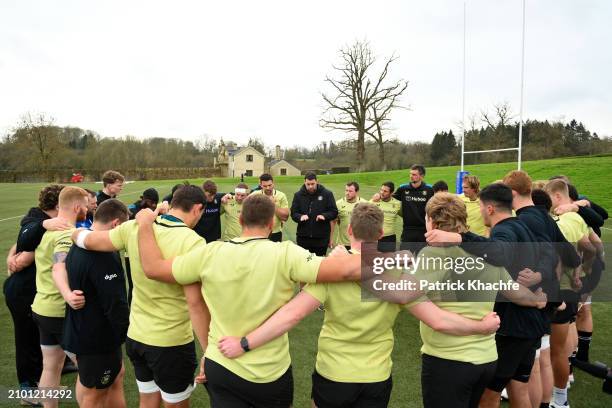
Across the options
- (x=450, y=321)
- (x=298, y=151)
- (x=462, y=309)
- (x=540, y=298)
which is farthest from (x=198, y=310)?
(x=298, y=151)

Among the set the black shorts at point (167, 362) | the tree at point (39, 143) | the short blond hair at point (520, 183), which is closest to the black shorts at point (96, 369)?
the black shorts at point (167, 362)

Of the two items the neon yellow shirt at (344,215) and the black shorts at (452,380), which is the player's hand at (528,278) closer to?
the black shorts at (452,380)

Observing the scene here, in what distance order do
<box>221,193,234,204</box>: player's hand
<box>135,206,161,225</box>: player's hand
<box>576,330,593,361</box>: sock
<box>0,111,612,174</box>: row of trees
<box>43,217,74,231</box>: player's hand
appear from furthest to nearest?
<box>0,111,612,174</box>: row of trees → <box>221,193,234,204</box>: player's hand → <box>576,330,593,361</box>: sock → <box>43,217,74,231</box>: player's hand → <box>135,206,161,225</box>: player's hand

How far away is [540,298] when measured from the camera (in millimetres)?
2938

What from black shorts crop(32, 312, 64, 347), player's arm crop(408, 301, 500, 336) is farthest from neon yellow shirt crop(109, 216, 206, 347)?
player's arm crop(408, 301, 500, 336)

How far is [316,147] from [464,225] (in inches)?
3640

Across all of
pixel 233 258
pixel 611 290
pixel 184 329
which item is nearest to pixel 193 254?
pixel 233 258

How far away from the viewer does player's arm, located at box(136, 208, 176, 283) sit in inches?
95.4

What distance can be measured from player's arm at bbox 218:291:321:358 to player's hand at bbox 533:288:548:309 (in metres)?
1.83

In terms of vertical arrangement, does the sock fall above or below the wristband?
below

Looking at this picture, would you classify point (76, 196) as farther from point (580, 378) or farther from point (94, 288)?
point (580, 378)

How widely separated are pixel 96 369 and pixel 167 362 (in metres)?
0.68

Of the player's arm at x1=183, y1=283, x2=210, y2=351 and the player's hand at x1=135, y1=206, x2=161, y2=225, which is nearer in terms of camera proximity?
the player's arm at x1=183, y1=283, x2=210, y2=351

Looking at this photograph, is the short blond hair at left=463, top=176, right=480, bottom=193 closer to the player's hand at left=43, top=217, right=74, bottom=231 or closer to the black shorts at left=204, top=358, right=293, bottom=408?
the black shorts at left=204, top=358, right=293, bottom=408
